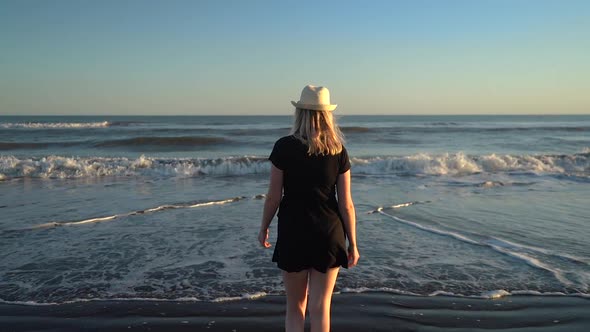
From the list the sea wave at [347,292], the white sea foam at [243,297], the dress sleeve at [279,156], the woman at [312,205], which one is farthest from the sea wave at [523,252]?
the dress sleeve at [279,156]

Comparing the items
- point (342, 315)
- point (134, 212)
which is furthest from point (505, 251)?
point (134, 212)

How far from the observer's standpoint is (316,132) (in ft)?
8.24

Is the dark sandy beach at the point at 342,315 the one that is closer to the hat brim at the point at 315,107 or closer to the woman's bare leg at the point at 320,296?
the woman's bare leg at the point at 320,296

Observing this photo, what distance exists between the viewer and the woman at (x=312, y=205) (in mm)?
2533

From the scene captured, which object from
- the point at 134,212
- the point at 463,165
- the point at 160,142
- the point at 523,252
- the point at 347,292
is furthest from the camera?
the point at 160,142

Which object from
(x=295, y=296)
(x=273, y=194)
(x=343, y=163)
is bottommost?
(x=295, y=296)

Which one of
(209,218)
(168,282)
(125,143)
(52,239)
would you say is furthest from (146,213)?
(125,143)

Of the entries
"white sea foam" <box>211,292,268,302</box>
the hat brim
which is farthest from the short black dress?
"white sea foam" <box>211,292,268,302</box>

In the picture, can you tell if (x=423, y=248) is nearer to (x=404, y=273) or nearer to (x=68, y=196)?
(x=404, y=273)

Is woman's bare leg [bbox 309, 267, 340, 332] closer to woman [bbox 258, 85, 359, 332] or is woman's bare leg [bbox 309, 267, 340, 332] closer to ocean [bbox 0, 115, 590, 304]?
woman [bbox 258, 85, 359, 332]

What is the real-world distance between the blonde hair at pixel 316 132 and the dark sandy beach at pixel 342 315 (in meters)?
1.89

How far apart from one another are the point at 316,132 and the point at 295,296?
1043mm

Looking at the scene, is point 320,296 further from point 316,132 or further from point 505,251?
point 505,251

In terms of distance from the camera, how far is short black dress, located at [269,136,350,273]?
101 inches
